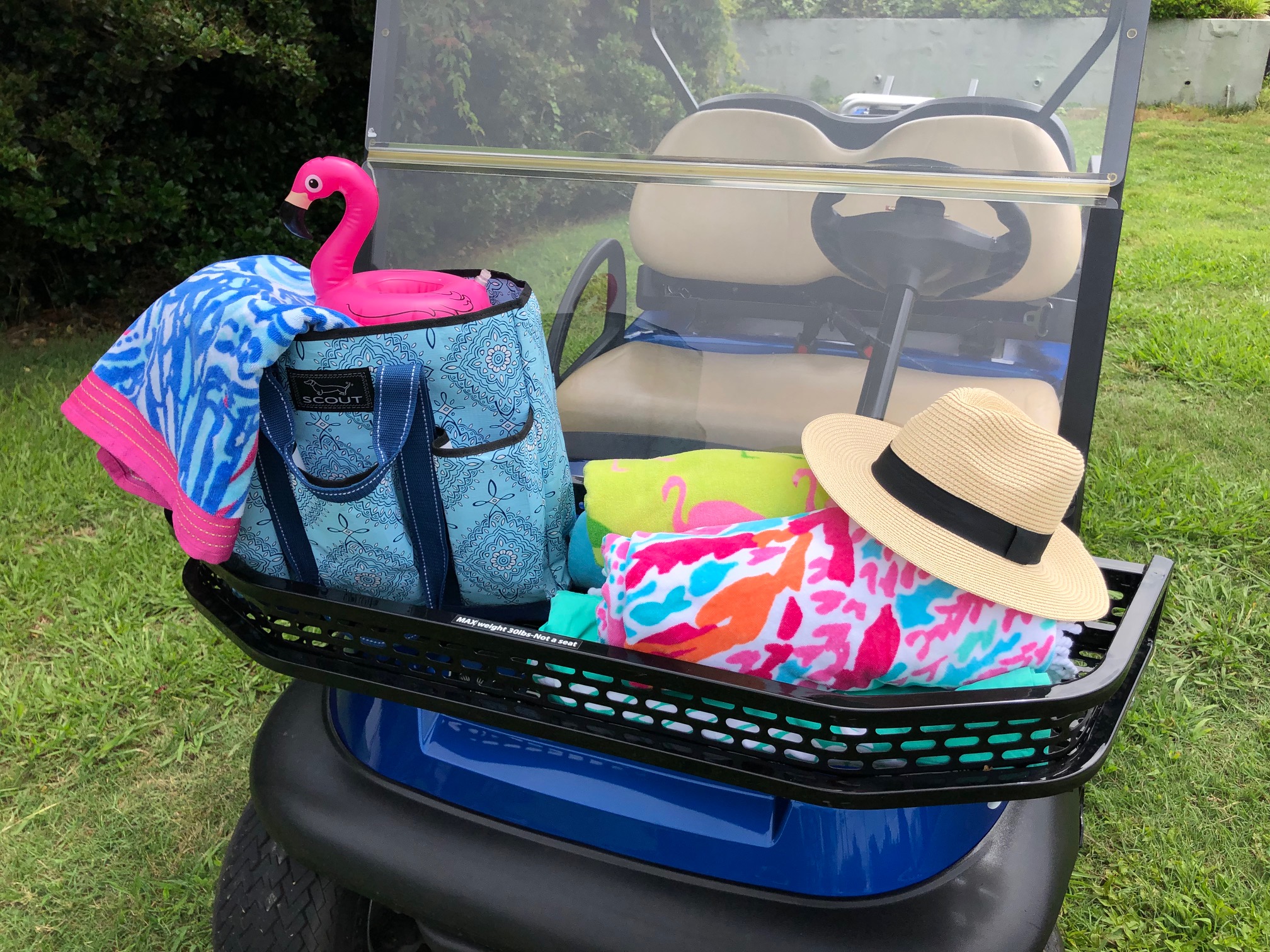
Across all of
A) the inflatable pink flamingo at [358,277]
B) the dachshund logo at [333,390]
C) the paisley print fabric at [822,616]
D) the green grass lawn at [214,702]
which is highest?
the inflatable pink flamingo at [358,277]

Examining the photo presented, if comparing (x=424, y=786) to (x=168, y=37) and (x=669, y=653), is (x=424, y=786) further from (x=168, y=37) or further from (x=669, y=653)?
(x=168, y=37)

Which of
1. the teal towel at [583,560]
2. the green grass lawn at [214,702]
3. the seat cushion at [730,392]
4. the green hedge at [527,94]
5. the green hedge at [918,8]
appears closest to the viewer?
the teal towel at [583,560]

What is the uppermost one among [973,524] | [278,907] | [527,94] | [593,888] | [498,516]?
[527,94]

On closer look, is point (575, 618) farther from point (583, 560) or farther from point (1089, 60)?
point (1089, 60)

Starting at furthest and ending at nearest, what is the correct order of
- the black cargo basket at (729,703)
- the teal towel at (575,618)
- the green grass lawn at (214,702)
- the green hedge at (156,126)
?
1. the green hedge at (156,126)
2. the green grass lawn at (214,702)
3. the teal towel at (575,618)
4. the black cargo basket at (729,703)

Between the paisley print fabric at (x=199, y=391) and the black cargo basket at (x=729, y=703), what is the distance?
11 cm

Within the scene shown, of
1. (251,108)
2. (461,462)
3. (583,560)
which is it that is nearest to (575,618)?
(583,560)

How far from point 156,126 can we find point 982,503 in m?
4.24

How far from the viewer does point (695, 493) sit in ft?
4.16

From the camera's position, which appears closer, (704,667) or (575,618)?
(704,667)

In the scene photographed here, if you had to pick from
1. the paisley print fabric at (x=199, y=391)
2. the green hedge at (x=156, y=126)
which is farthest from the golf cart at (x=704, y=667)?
the green hedge at (x=156, y=126)

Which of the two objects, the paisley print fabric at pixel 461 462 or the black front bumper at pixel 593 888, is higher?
the paisley print fabric at pixel 461 462

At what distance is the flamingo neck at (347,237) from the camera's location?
1.29 m

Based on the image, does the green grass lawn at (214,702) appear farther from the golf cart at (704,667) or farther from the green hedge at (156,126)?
the green hedge at (156,126)
